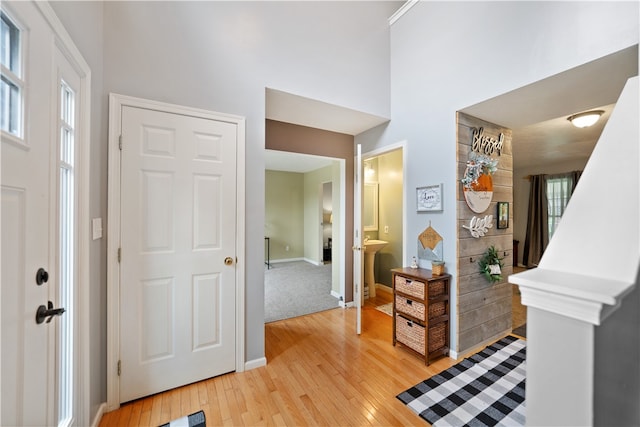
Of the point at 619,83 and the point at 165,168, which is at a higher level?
the point at 619,83

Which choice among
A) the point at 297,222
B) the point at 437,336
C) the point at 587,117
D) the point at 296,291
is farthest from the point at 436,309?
the point at 297,222

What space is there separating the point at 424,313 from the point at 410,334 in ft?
0.97

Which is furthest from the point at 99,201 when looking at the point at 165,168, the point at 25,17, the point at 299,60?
the point at 299,60

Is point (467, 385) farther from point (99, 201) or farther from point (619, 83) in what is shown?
point (99, 201)

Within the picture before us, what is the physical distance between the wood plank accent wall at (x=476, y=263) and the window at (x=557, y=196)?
4.16 meters

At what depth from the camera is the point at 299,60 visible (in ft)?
7.76

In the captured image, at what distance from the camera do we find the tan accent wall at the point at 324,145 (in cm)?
303

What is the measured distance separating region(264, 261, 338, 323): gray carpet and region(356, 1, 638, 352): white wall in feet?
5.16

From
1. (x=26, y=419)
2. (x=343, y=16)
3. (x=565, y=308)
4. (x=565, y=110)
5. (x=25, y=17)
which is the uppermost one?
(x=343, y=16)

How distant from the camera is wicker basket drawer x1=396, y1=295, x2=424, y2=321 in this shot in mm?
2275

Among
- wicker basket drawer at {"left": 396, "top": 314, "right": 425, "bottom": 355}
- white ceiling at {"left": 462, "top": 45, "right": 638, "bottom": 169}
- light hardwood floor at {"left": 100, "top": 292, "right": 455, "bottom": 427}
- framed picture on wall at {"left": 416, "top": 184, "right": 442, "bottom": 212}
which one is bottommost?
light hardwood floor at {"left": 100, "top": 292, "right": 455, "bottom": 427}

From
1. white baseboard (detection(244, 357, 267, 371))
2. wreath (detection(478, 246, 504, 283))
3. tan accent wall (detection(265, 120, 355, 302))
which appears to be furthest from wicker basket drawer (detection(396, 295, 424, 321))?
white baseboard (detection(244, 357, 267, 371))

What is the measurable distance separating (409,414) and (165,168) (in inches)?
92.5

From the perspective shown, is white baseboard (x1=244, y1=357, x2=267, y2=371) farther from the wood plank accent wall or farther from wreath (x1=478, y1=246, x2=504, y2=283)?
wreath (x1=478, y1=246, x2=504, y2=283)
